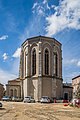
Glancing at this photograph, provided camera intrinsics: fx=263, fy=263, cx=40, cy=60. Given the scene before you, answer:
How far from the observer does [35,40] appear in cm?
8038

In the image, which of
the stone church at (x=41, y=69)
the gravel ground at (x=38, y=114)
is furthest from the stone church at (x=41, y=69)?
the gravel ground at (x=38, y=114)

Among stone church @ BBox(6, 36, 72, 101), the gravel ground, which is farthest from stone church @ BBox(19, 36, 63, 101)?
the gravel ground

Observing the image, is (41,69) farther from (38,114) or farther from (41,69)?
(38,114)

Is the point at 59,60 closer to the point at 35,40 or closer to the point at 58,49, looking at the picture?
the point at 58,49

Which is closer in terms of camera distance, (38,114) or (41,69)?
(38,114)

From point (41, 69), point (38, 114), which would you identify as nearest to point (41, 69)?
point (41, 69)

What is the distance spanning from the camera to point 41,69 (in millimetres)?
77000

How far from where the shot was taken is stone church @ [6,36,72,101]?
7675 cm

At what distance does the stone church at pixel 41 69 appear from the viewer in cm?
7675

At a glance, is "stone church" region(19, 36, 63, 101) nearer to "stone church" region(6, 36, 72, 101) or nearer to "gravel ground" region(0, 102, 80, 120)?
"stone church" region(6, 36, 72, 101)

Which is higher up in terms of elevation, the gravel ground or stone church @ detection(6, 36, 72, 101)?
stone church @ detection(6, 36, 72, 101)

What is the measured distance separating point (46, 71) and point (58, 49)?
381 inches

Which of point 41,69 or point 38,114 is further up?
point 41,69

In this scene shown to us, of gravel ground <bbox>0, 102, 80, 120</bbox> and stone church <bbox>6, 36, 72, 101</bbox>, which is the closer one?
gravel ground <bbox>0, 102, 80, 120</bbox>
